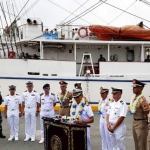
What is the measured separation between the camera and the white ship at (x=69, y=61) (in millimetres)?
13086

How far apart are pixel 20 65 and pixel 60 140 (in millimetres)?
8839

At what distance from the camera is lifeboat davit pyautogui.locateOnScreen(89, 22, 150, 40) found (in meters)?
14.0

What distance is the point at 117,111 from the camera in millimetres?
5145

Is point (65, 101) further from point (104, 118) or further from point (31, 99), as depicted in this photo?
point (104, 118)

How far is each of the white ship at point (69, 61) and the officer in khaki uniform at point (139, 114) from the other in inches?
315

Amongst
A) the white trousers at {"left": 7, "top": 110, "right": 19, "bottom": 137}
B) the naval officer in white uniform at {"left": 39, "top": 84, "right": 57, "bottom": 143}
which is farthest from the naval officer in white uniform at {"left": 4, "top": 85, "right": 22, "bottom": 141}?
the naval officer in white uniform at {"left": 39, "top": 84, "right": 57, "bottom": 143}

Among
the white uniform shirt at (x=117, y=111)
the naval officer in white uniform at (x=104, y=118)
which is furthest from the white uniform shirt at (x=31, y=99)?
the white uniform shirt at (x=117, y=111)

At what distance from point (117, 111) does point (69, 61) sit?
26.8ft

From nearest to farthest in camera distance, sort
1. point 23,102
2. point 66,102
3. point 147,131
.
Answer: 1. point 147,131
2. point 66,102
3. point 23,102

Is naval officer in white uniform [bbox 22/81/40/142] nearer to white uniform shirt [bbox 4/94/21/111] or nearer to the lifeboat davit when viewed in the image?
white uniform shirt [bbox 4/94/21/111]

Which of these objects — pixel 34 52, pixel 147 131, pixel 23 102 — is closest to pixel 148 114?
pixel 147 131

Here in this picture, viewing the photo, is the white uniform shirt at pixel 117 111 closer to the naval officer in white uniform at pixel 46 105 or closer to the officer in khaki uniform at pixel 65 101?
the officer in khaki uniform at pixel 65 101

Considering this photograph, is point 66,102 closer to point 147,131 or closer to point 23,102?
point 23,102

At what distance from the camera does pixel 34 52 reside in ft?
48.2
